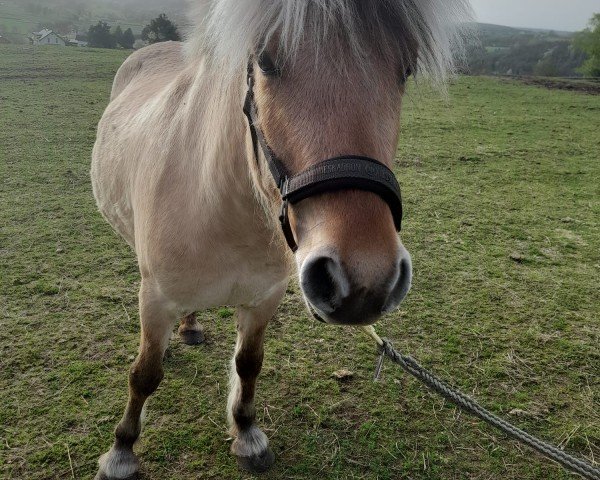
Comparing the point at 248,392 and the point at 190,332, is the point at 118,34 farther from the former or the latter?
the point at 248,392

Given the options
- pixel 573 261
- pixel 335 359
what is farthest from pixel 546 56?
pixel 335 359

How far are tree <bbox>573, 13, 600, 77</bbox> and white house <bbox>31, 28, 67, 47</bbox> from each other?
27.6 metres

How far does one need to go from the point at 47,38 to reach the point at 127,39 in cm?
388

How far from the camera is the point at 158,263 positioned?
1.88 m

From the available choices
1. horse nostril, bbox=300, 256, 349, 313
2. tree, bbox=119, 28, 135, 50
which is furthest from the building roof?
horse nostril, bbox=300, 256, 349, 313

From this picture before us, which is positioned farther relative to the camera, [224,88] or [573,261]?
[573,261]

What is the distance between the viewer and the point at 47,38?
62.9 feet

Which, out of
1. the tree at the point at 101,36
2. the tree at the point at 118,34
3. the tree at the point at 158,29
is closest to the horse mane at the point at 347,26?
the tree at the point at 158,29

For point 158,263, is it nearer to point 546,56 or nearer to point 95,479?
point 95,479

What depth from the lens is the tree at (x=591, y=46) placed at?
28312 mm

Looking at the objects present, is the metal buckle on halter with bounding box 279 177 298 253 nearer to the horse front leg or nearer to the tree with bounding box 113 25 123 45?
the horse front leg

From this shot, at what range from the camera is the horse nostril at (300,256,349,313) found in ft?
3.36

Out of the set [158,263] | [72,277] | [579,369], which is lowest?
[72,277]

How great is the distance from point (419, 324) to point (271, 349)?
1.07m
